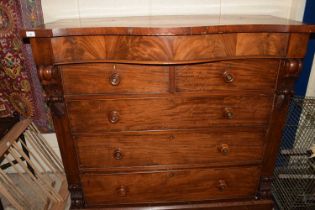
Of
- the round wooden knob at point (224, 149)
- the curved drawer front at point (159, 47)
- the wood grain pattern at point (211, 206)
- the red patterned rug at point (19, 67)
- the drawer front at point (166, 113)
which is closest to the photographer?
the curved drawer front at point (159, 47)

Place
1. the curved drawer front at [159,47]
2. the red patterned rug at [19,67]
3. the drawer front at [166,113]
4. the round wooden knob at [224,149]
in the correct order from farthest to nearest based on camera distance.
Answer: the red patterned rug at [19,67] → the round wooden knob at [224,149] → the drawer front at [166,113] → the curved drawer front at [159,47]

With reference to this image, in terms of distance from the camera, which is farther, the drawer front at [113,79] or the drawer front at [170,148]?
the drawer front at [170,148]

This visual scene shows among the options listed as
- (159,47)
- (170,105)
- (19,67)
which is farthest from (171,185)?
(19,67)

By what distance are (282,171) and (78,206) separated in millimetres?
1346

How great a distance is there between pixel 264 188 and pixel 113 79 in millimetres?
1081

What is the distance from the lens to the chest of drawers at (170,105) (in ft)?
3.51

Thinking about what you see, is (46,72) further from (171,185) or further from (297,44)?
(297,44)

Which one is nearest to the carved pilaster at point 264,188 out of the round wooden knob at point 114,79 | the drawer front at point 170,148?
the drawer front at point 170,148

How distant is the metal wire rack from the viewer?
1.52 m

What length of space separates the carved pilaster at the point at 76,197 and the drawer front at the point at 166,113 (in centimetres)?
37

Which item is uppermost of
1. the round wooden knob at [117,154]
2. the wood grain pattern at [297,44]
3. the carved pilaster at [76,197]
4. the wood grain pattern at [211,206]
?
the wood grain pattern at [297,44]

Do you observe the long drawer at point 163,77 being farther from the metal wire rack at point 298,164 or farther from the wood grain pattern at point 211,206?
the wood grain pattern at point 211,206

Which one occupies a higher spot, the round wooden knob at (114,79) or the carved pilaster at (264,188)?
the round wooden knob at (114,79)

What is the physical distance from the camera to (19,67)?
1642 mm
